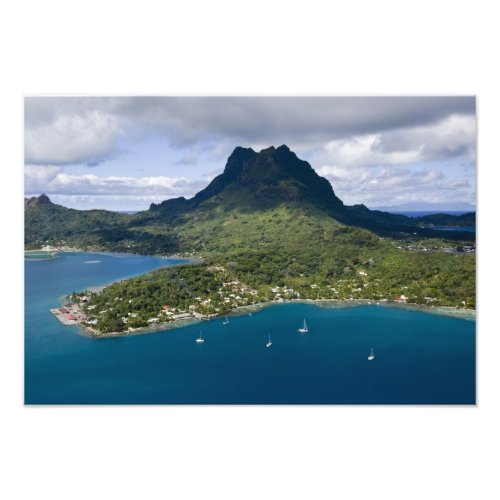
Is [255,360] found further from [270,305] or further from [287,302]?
[287,302]

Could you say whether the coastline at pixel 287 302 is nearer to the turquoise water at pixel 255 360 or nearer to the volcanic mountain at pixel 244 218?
the turquoise water at pixel 255 360

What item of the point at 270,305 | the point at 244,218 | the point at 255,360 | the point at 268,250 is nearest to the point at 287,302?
the point at 270,305

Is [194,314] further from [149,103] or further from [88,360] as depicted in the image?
[149,103]

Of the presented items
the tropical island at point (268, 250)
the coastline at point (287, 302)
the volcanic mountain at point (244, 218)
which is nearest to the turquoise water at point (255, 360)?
the coastline at point (287, 302)

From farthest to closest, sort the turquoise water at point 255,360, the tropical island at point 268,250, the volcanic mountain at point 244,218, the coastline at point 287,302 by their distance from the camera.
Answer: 1. the volcanic mountain at point 244,218
2. the tropical island at point 268,250
3. the coastline at point 287,302
4. the turquoise water at point 255,360

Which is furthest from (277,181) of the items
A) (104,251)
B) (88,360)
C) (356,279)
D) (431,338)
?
(88,360)

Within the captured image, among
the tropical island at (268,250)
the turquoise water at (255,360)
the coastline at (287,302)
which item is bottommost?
the turquoise water at (255,360)

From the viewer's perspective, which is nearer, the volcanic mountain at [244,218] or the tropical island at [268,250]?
the tropical island at [268,250]
